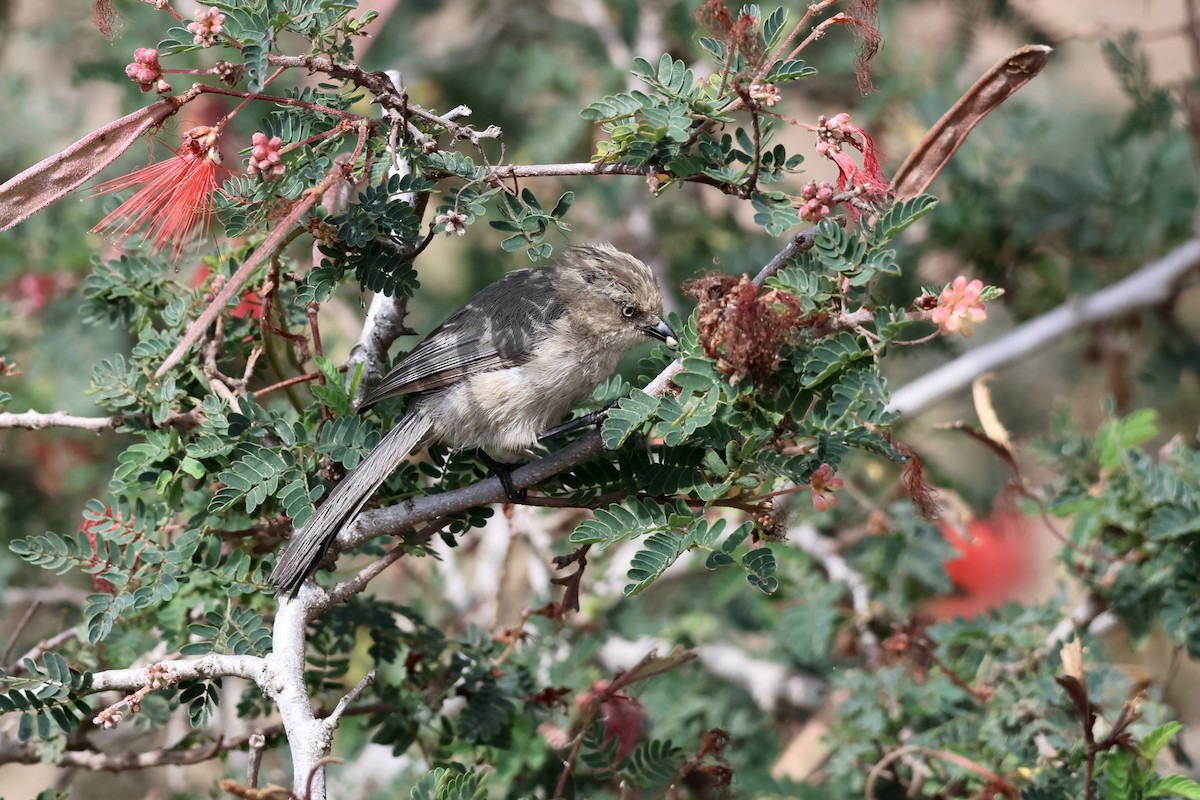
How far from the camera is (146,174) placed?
108 inches

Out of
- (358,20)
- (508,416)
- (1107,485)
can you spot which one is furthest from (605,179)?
(358,20)

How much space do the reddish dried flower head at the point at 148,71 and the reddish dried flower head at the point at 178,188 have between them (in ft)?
0.42

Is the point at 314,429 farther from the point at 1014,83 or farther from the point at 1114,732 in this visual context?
the point at 1114,732

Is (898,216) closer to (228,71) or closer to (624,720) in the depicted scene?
(228,71)

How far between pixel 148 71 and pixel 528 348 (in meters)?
1.91

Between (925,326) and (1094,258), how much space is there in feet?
3.22

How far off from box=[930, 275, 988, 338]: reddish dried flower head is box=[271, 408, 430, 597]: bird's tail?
148 cm

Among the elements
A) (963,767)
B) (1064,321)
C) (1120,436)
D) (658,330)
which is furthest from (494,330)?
(1064,321)

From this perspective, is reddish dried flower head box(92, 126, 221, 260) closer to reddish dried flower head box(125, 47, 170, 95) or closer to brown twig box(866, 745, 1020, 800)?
reddish dried flower head box(125, 47, 170, 95)

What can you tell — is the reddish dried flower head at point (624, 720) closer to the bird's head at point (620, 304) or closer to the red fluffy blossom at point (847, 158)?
the bird's head at point (620, 304)

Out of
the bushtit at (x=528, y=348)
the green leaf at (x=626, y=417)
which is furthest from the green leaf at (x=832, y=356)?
the bushtit at (x=528, y=348)

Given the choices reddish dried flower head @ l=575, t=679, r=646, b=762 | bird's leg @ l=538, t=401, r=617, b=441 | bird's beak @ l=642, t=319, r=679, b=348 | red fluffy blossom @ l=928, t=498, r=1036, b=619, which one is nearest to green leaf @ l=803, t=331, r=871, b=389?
bird's leg @ l=538, t=401, r=617, b=441

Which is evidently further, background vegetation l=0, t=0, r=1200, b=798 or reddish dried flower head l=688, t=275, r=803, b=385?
background vegetation l=0, t=0, r=1200, b=798

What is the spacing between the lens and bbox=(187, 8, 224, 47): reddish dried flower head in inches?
93.4
